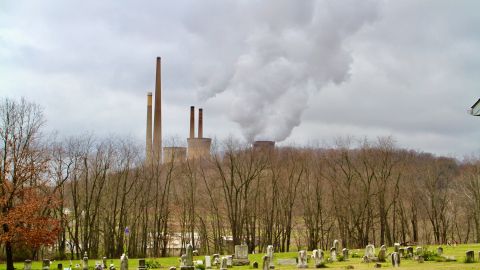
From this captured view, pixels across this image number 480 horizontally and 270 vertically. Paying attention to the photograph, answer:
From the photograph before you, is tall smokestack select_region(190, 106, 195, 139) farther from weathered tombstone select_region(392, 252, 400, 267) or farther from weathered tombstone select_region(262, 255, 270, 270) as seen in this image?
weathered tombstone select_region(392, 252, 400, 267)

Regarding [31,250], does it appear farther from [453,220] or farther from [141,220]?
[453,220]

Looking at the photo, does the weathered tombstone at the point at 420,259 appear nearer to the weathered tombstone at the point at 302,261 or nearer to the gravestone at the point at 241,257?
the weathered tombstone at the point at 302,261

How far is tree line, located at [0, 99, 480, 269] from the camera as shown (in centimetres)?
4581

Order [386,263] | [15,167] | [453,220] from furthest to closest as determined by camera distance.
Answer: [453,220], [15,167], [386,263]

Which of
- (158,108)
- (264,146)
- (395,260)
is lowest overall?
(395,260)

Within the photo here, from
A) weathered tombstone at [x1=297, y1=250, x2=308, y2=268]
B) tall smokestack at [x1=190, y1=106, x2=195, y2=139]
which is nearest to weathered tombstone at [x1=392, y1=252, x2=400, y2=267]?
weathered tombstone at [x1=297, y1=250, x2=308, y2=268]

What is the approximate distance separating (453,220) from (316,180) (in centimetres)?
1596

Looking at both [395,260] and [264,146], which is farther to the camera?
[264,146]

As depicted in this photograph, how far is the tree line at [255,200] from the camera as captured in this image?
4581 centimetres

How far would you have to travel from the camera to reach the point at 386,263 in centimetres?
2606

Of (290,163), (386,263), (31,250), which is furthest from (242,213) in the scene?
(386,263)

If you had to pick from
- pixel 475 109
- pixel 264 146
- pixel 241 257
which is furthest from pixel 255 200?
pixel 475 109

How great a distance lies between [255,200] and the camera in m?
49.6

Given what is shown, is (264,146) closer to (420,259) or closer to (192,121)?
(420,259)
